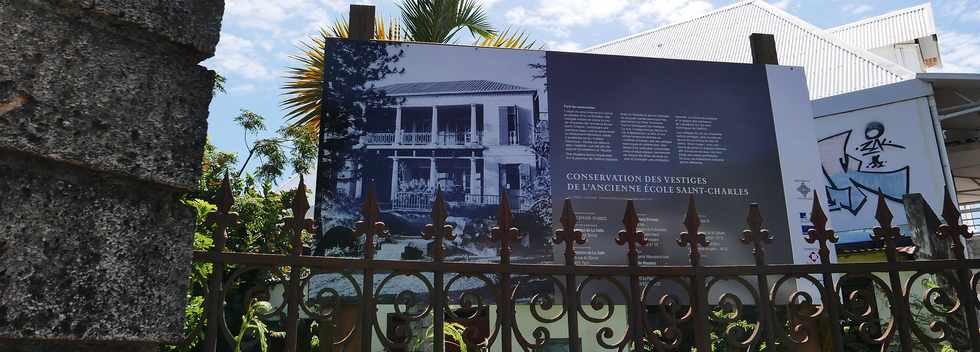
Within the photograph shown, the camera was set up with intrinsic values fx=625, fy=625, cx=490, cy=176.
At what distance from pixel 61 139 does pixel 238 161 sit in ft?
Result: 33.1


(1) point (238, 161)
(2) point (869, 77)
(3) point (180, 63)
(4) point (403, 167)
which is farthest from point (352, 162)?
(2) point (869, 77)

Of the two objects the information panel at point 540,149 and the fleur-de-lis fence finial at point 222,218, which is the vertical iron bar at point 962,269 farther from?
the information panel at point 540,149

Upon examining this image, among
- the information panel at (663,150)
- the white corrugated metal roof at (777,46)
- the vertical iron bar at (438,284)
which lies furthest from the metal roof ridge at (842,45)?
the vertical iron bar at (438,284)

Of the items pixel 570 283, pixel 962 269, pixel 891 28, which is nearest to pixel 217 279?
pixel 570 283

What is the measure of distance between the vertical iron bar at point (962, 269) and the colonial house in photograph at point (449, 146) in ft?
10.7

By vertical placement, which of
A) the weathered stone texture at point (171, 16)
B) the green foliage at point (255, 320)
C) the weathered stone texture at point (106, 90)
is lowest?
the green foliage at point (255, 320)

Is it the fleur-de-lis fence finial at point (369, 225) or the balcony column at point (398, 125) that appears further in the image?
the balcony column at point (398, 125)

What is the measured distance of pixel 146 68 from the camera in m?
1.50

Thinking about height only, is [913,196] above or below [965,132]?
below

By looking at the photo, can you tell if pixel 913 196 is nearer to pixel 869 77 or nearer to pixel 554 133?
pixel 554 133

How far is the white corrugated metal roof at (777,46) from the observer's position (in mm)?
11797

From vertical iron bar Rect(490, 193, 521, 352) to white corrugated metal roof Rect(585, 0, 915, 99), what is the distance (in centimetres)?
1132

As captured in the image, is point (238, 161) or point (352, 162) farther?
point (238, 161)

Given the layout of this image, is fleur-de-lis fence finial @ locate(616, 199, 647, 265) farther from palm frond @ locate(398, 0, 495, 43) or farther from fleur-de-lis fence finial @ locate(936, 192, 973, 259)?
palm frond @ locate(398, 0, 495, 43)
